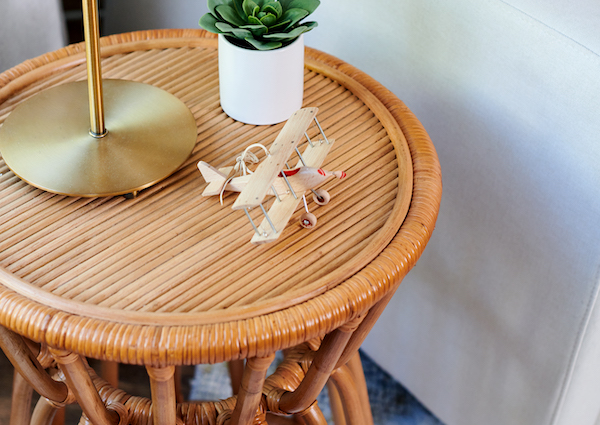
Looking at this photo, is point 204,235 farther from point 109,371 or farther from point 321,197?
point 109,371

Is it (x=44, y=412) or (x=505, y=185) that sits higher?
(x=505, y=185)

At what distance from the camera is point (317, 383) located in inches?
21.6

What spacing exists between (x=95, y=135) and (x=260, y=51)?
17 centimetres

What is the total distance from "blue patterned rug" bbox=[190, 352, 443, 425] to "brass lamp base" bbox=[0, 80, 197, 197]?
51 centimetres

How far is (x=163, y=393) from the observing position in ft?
1.55

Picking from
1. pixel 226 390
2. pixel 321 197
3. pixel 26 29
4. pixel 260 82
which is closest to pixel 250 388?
pixel 321 197

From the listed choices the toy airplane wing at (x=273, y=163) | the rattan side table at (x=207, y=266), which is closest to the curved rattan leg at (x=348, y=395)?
the rattan side table at (x=207, y=266)

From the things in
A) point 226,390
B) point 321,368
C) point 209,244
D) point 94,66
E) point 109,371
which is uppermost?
point 94,66

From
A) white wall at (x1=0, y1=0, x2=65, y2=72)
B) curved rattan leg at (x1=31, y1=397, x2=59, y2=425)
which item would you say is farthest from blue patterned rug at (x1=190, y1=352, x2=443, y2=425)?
white wall at (x1=0, y1=0, x2=65, y2=72)

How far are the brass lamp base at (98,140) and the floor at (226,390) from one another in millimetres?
507

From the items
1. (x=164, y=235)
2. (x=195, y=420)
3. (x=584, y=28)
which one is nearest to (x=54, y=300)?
(x=164, y=235)

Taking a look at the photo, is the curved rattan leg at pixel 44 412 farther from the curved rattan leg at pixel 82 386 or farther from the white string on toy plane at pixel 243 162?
the white string on toy plane at pixel 243 162

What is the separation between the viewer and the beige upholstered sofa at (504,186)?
1.95 feet

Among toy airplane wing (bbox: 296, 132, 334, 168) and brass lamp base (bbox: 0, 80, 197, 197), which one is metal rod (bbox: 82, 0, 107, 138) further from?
toy airplane wing (bbox: 296, 132, 334, 168)
